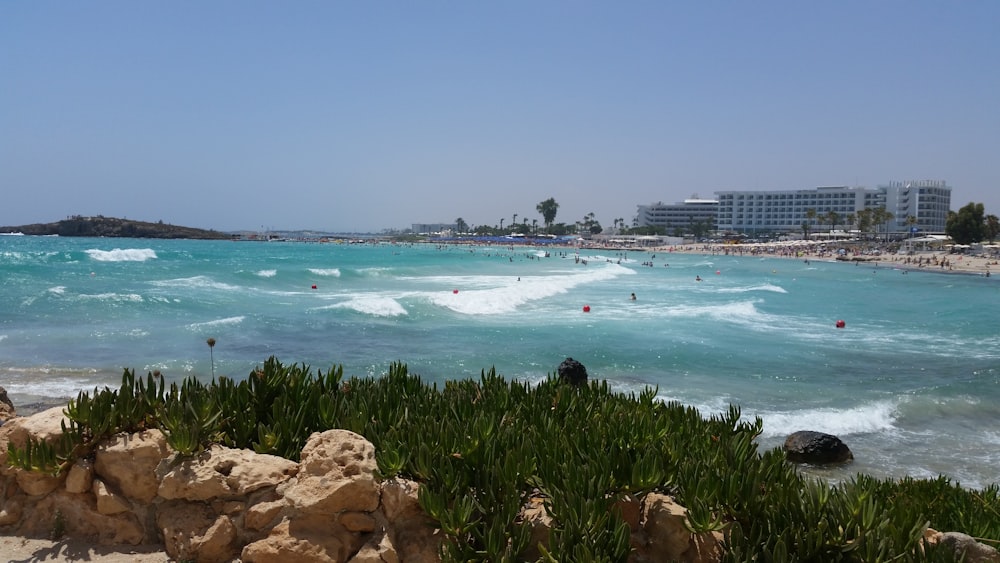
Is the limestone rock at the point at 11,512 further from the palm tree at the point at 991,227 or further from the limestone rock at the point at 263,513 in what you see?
the palm tree at the point at 991,227

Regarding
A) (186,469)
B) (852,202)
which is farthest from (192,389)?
(852,202)

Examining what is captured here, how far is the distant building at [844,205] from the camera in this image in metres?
169

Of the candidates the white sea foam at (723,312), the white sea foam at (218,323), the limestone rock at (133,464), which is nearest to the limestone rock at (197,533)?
the limestone rock at (133,464)

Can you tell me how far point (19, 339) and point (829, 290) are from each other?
45876mm

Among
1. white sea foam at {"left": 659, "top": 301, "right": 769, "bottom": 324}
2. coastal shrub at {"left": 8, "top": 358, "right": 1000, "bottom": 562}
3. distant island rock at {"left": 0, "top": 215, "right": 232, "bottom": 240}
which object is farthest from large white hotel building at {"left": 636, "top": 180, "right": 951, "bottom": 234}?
coastal shrub at {"left": 8, "top": 358, "right": 1000, "bottom": 562}

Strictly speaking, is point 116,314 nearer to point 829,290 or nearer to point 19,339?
point 19,339

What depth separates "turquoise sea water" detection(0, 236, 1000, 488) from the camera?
1420 cm

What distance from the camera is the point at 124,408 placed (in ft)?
18.3

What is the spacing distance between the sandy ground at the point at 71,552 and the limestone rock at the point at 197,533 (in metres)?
0.14

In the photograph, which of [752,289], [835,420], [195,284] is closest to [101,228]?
[195,284]

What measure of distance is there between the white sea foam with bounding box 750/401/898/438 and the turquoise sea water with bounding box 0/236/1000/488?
60 millimetres

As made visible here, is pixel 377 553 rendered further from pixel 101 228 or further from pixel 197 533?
pixel 101 228

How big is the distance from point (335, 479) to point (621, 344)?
61.8ft

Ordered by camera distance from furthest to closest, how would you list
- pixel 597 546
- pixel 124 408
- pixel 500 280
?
pixel 500 280
pixel 124 408
pixel 597 546
